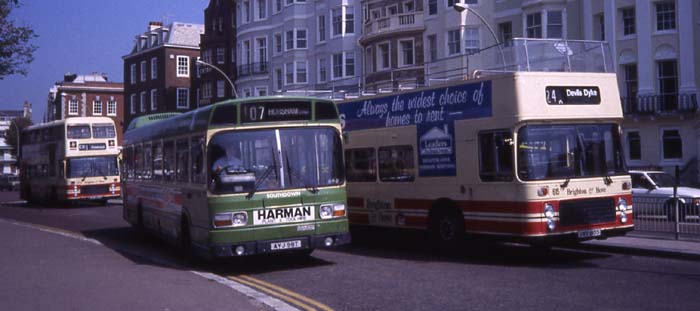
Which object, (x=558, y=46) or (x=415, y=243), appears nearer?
(x=558, y=46)

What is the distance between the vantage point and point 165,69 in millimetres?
74312

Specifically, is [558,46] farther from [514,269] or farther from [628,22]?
[628,22]

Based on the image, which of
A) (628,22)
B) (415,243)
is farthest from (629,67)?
(415,243)

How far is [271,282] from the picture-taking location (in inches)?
468

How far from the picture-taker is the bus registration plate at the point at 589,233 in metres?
12.7

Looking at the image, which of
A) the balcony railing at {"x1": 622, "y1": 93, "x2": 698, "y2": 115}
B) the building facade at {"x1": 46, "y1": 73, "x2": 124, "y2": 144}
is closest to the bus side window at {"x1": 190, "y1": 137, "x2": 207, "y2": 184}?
the balcony railing at {"x1": 622, "y1": 93, "x2": 698, "y2": 115}

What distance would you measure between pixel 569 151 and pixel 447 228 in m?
2.84

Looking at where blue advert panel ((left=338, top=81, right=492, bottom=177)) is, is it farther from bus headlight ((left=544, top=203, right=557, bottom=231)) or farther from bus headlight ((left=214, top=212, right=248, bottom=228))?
bus headlight ((left=214, top=212, right=248, bottom=228))

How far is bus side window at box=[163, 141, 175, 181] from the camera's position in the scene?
1510 cm

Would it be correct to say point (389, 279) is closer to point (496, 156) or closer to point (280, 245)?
point (280, 245)

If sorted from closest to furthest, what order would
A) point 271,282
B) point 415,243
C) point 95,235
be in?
point 271,282, point 415,243, point 95,235

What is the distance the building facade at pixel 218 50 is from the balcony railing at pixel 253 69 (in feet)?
9.47

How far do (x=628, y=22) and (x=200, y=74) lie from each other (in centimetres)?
4269

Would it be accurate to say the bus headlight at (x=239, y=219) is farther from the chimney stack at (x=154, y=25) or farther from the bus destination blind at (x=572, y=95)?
the chimney stack at (x=154, y=25)
